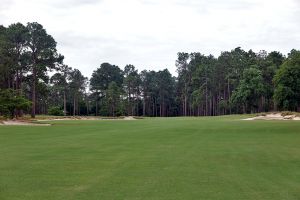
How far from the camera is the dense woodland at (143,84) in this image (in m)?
76.4

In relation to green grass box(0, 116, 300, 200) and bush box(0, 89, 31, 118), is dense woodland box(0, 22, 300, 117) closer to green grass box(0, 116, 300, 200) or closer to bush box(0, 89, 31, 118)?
bush box(0, 89, 31, 118)

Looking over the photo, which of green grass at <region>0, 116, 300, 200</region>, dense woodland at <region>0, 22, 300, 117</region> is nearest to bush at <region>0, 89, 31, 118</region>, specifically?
dense woodland at <region>0, 22, 300, 117</region>

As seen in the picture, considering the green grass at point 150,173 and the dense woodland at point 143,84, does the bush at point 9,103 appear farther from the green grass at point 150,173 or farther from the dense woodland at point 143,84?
the green grass at point 150,173

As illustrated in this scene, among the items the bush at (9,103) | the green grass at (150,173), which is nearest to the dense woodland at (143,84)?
the bush at (9,103)

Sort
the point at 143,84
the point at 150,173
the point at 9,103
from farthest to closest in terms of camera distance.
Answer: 1. the point at 143,84
2. the point at 9,103
3. the point at 150,173

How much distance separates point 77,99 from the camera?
128 meters

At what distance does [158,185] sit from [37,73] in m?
70.4

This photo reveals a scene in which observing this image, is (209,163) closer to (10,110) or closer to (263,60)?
(10,110)

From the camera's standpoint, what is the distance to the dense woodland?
76.4m

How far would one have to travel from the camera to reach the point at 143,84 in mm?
164625

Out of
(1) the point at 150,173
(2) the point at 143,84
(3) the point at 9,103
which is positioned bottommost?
(1) the point at 150,173

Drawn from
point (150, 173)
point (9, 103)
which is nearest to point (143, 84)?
point (9, 103)

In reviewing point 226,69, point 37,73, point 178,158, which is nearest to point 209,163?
Result: point 178,158

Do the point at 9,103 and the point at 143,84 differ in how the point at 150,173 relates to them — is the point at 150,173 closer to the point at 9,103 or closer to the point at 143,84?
the point at 9,103
